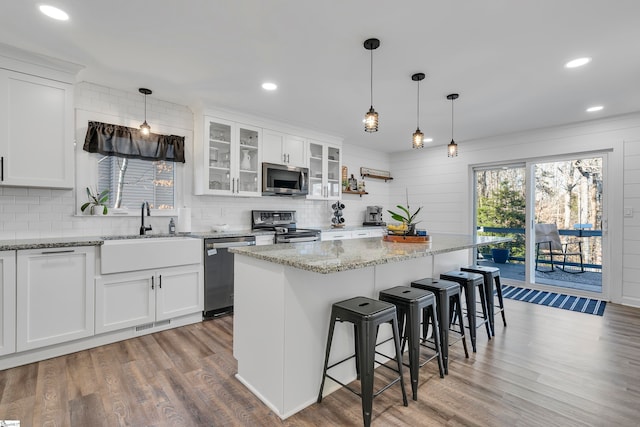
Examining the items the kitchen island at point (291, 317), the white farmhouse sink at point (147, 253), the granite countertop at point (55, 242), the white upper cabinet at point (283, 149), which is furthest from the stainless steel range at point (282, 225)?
the kitchen island at point (291, 317)

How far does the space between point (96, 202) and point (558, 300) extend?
19.0ft

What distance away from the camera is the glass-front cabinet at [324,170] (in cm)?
499

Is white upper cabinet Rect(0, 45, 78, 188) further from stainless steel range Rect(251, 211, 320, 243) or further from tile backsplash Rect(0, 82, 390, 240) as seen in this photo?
stainless steel range Rect(251, 211, 320, 243)

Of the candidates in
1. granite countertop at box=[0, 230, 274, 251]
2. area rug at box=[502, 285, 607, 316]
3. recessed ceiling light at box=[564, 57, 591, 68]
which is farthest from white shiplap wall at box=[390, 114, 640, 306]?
granite countertop at box=[0, 230, 274, 251]

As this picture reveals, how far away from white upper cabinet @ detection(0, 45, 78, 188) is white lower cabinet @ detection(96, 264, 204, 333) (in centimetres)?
102

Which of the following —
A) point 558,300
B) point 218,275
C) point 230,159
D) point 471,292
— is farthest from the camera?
point 558,300

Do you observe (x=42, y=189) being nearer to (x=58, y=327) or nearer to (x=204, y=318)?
(x=58, y=327)

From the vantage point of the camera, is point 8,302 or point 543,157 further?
point 543,157

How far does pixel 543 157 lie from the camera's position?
183 inches

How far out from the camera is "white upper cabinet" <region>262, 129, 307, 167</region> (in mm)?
4324

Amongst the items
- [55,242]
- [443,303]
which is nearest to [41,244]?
[55,242]

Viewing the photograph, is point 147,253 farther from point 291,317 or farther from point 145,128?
point 291,317

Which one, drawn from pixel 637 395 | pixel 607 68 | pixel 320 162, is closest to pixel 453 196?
pixel 320 162

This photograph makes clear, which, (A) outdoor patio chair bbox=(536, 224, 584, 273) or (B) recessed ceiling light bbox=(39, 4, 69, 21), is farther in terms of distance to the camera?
(A) outdoor patio chair bbox=(536, 224, 584, 273)
